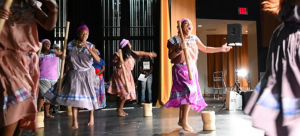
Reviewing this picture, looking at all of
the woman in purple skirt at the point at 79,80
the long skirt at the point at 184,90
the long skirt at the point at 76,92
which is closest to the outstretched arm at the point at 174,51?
the long skirt at the point at 184,90

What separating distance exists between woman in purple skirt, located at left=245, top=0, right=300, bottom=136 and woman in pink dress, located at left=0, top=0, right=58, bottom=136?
1.25 metres

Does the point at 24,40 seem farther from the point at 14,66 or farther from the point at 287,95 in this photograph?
the point at 287,95

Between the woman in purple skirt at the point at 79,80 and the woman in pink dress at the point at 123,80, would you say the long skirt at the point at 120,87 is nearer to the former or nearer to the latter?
the woman in pink dress at the point at 123,80

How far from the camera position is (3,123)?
1609 millimetres

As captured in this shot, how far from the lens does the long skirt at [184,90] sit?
Result: 135 inches

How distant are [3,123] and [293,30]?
1.65 m

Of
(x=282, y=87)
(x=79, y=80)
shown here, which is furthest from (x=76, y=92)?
(x=282, y=87)

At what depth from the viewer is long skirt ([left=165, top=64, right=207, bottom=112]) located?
3.43 meters

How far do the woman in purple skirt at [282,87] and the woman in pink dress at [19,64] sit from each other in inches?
49.2

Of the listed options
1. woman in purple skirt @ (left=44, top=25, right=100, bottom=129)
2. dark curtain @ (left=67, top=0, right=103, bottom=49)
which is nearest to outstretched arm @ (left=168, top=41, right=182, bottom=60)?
woman in purple skirt @ (left=44, top=25, right=100, bottom=129)

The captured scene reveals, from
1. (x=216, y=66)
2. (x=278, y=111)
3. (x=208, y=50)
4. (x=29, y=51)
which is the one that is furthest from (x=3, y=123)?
(x=216, y=66)

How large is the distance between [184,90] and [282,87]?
6.25 feet

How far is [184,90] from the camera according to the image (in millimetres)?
3502

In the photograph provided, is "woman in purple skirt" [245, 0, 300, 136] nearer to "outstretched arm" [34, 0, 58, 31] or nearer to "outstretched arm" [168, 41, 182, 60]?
"outstretched arm" [34, 0, 58, 31]
